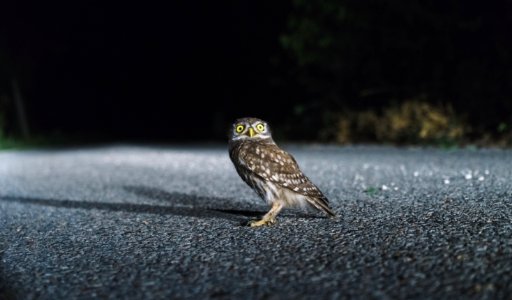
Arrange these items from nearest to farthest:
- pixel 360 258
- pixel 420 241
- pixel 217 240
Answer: pixel 360 258 < pixel 420 241 < pixel 217 240

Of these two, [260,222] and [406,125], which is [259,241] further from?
[406,125]

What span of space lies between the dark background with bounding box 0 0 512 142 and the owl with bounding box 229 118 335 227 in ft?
32.9

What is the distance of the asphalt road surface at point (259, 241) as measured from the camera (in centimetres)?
324

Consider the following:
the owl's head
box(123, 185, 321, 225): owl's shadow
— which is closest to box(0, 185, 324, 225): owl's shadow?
box(123, 185, 321, 225): owl's shadow

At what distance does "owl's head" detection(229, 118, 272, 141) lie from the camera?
5199 millimetres

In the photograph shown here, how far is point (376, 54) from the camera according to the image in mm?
16750

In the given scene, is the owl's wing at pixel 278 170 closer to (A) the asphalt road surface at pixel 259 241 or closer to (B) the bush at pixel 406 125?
(A) the asphalt road surface at pixel 259 241

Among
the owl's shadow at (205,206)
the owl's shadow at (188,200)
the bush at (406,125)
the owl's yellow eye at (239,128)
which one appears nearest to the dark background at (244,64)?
the bush at (406,125)

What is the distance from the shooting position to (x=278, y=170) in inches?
192

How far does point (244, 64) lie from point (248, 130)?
23.6 m

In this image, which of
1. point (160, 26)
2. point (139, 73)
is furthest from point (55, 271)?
point (139, 73)

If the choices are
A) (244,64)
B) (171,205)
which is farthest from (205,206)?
(244,64)

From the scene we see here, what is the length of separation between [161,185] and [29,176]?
10.7 ft

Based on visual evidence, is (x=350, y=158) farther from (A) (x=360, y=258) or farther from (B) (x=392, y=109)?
(A) (x=360, y=258)
